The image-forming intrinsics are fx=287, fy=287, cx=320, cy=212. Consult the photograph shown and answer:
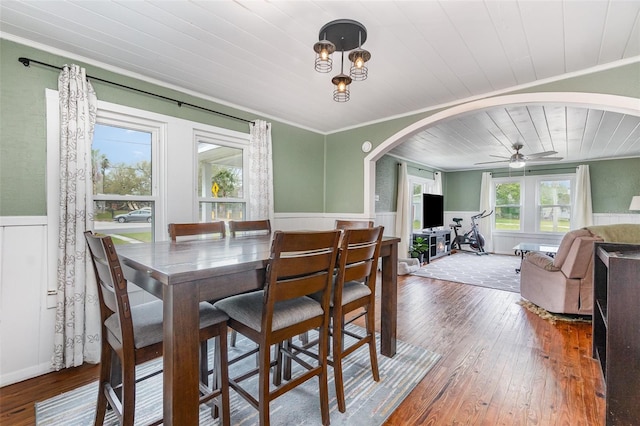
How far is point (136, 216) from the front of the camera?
265 centimetres

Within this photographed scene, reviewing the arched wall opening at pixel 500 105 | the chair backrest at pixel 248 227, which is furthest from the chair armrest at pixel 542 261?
the chair backrest at pixel 248 227

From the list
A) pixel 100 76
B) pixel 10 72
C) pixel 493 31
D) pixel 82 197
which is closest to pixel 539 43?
pixel 493 31

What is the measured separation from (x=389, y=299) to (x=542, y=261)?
2269 millimetres

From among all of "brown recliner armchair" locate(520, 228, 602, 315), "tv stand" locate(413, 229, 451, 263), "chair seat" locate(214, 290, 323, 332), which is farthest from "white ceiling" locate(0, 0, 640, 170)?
"tv stand" locate(413, 229, 451, 263)

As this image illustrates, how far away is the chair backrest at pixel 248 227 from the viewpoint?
8.49ft

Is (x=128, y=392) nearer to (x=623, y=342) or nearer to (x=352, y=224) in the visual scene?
(x=352, y=224)

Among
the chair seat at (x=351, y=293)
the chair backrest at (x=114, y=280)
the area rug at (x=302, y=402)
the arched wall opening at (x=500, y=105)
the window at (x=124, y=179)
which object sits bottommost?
the area rug at (x=302, y=402)

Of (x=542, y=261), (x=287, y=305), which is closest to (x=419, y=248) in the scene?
(x=542, y=261)

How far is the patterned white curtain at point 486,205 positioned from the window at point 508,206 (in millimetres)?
241

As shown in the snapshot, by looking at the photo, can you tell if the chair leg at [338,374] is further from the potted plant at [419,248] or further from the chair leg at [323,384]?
the potted plant at [419,248]

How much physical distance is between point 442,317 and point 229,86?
3.24 m

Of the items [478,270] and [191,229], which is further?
[478,270]

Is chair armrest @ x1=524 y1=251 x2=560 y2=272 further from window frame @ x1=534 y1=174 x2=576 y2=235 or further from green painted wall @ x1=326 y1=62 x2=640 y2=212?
window frame @ x1=534 y1=174 x2=576 y2=235

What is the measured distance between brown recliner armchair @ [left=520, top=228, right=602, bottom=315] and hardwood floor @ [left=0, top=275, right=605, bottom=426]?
200 millimetres
